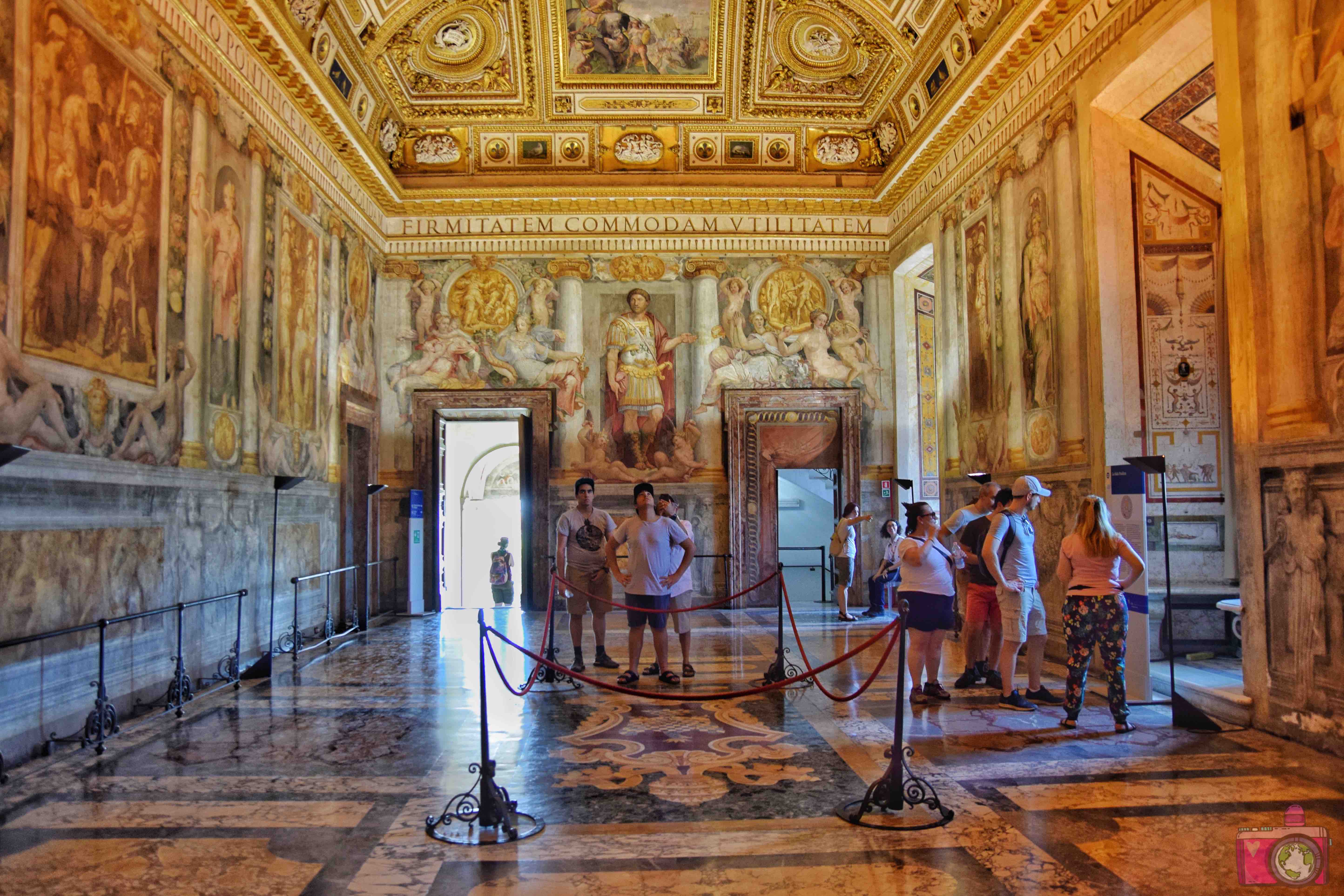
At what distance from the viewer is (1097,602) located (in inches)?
254

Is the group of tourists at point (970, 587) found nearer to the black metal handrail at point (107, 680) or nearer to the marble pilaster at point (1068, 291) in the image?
the marble pilaster at point (1068, 291)

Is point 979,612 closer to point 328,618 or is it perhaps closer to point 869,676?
point 869,676

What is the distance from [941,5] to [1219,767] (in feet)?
32.1

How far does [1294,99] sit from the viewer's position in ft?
20.7

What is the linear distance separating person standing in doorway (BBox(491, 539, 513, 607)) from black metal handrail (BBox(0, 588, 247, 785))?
997 cm

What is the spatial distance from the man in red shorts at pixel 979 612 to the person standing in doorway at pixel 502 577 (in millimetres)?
12112

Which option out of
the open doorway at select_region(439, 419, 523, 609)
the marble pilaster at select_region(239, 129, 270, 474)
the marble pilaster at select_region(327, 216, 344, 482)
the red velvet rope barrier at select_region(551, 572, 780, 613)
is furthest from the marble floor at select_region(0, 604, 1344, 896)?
the open doorway at select_region(439, 419, 523, 609)

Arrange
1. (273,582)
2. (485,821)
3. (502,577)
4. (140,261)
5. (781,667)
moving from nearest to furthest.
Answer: (485,821), (140,261), (781,667), (273,582), (502,577)

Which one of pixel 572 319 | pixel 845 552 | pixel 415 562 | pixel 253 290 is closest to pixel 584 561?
pixel 253 290

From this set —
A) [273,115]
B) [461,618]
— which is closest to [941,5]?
[273,115]

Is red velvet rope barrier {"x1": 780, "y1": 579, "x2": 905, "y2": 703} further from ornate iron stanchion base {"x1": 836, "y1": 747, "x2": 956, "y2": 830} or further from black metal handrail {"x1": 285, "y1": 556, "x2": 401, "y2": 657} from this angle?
black metal handrail {"x1": 285, "y1": 556, "x2": 401, "y2": 657}

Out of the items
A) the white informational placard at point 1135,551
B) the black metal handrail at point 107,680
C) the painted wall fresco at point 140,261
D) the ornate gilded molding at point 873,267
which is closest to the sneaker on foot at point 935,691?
the white informational placard at point 1135,551

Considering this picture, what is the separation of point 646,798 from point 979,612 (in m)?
4.04

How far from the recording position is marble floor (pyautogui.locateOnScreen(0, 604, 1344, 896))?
4051 millimetres
